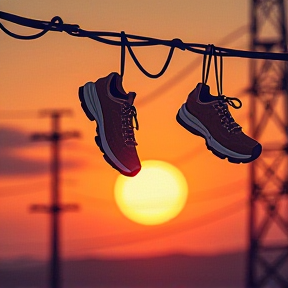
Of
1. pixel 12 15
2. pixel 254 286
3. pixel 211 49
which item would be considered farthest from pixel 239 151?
pixel 254 286

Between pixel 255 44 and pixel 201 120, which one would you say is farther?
pixel 255 44

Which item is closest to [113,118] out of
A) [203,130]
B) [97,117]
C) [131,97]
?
[97,117]

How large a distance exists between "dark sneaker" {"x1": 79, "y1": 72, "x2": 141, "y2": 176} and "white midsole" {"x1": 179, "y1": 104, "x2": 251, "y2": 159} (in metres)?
0.54

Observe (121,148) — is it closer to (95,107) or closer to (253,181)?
(95,107)

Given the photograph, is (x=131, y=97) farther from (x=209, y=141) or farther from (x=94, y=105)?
(x=209, y=141)

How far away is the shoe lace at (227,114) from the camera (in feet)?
30.5

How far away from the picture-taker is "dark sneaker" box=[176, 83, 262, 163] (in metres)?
9.18

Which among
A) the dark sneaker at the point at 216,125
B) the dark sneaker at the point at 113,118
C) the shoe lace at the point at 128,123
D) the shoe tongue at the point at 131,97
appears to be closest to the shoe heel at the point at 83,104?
the dark sneaker at the point at 113,118

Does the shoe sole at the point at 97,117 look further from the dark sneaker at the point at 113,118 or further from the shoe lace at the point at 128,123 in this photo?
the shoe lace at the point at 128,123

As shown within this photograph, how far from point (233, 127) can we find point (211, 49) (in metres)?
0.63

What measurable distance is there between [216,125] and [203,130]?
0.11 metres

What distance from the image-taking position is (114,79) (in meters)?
8.96

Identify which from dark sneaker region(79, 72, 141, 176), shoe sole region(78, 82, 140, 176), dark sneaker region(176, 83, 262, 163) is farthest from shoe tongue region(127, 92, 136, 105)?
dark sneaker region(176, 83, 262, 163)

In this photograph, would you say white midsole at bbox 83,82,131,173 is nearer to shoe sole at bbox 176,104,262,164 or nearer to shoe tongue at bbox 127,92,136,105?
shoe tongue at bbox 127,92,136,105
